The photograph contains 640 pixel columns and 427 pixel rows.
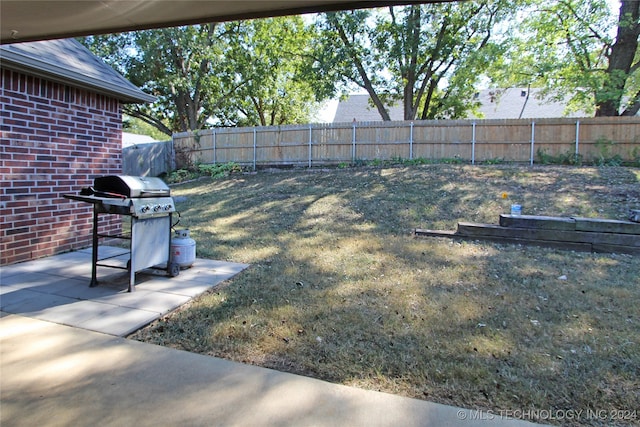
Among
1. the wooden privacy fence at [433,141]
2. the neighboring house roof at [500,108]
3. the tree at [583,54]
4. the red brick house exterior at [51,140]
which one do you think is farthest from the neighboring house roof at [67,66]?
the neighboring house roof at [500,108]

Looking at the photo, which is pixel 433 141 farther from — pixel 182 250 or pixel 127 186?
pixel 127 186

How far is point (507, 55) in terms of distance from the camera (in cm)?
1585

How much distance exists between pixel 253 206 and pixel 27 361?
6633 millimetres

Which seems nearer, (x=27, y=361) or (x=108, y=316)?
(x=27, y=361)

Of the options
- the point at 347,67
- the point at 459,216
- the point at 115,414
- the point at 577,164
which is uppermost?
the point at 347,67

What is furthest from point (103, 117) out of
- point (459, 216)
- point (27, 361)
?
point (459, 216)

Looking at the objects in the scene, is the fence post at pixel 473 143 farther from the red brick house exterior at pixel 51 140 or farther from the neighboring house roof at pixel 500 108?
the red brick house exterior at pixel 51 140

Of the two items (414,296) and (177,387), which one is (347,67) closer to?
(414,296)

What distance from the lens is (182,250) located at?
4.48 m

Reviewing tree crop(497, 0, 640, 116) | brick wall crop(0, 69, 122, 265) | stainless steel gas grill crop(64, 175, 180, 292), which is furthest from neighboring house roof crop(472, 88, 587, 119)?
stainless steel gas grill crop(64, 175, 180, 292)

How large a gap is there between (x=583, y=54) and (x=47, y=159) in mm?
17837

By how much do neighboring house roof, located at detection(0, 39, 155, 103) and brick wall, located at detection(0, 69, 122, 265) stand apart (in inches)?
7.9

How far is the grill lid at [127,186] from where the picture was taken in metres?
3.75

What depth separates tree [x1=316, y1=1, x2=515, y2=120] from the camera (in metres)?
15.1
